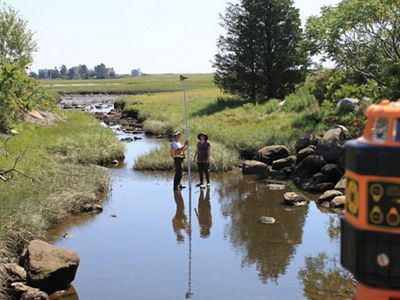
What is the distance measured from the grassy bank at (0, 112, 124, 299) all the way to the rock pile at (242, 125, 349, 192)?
704cm

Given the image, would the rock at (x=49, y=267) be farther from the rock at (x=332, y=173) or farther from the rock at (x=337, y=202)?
the rock at (x=332, y=173)

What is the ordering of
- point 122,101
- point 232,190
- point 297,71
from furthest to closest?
1. point 122,101
2. point 297,71
3. point 232,190

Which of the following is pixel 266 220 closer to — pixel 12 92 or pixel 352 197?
pixel 12 92

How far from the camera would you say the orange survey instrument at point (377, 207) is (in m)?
4.27

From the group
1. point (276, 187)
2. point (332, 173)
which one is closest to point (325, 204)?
point (332, 173)

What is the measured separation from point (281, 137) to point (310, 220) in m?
10.6

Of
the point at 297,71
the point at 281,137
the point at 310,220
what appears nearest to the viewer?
the point at 310,220

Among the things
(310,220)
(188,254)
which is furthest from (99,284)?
(310,220)

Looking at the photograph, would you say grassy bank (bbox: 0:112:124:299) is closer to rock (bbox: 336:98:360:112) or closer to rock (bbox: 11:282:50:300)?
rock (bbox: 11:282:50:300)

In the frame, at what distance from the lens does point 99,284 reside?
35.5ft

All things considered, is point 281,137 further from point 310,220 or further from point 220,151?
point 310,220

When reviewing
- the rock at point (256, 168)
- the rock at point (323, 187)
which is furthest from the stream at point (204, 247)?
the rock at point (256, 168)

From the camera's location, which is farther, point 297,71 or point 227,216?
point 297,71

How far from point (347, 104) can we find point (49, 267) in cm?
1921
